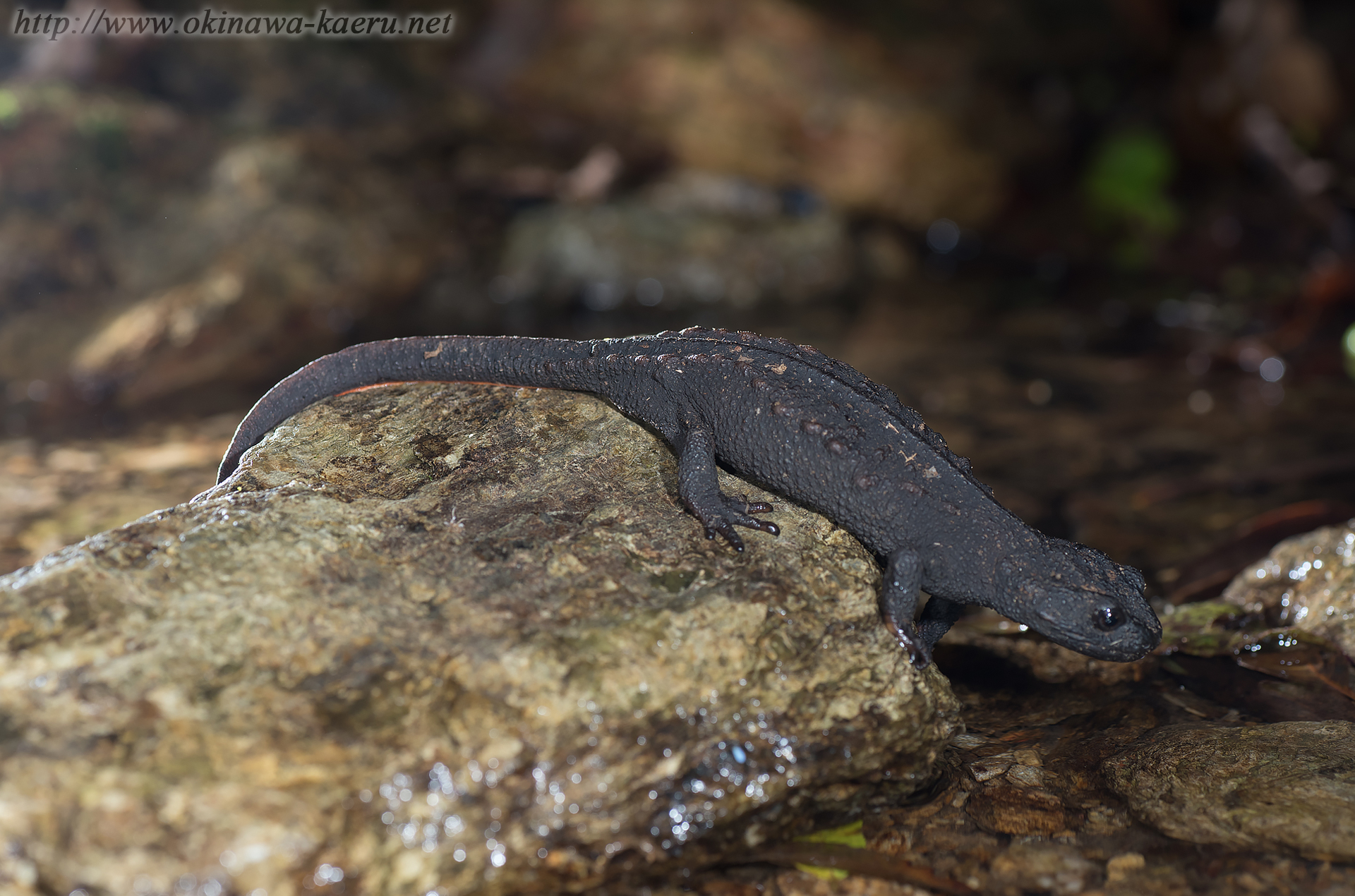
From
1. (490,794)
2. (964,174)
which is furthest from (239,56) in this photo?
(490,794)

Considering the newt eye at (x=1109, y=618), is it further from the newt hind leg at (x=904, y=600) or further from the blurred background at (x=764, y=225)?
the blurred background at (x=764, y=225)

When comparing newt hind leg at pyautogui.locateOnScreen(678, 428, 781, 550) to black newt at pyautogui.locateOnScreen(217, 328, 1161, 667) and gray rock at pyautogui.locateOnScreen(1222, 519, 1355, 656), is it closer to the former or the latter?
black newt at pyautogui.locateOnScreen(217, 328, 1161, 667)

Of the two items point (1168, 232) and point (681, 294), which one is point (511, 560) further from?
point (1168, 232)

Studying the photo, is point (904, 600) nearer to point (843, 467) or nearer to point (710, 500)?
point (843, 467)

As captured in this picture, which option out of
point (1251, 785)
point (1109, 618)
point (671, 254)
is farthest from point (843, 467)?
point (671, 254)

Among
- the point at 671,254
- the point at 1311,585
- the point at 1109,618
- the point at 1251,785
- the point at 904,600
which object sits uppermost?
the point at 671,254

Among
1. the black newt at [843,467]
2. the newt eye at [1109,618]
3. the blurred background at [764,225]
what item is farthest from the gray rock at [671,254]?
the newt eye at [1109,618]
